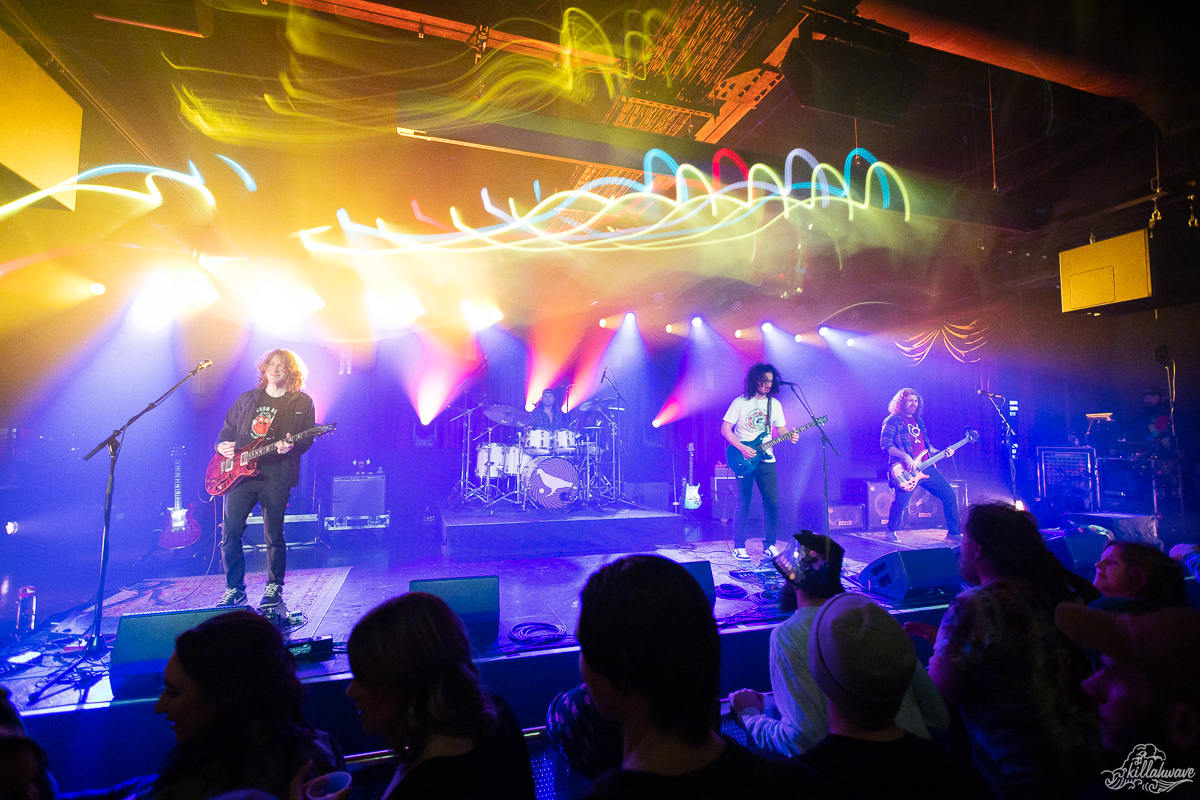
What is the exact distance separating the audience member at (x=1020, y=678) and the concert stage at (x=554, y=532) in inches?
181

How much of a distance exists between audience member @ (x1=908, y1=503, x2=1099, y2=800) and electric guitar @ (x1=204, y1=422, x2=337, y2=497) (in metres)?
4.09

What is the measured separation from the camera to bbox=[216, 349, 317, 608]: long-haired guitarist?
154 inches

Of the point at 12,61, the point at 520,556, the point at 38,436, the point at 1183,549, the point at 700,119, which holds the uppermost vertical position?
the point at 700,119

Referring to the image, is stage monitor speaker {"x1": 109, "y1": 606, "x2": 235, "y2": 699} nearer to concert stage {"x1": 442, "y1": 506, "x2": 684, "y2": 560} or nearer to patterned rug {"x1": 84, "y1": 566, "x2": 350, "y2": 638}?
patterned rug {"x1": 84, "y1": 566, "x2": 350, "y2": 638}

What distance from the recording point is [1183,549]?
3.60m

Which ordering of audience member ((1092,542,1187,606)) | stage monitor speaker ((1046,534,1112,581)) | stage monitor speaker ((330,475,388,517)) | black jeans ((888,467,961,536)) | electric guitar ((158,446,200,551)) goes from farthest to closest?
stage monitor speaker ((330,475,388,517))
black jeans ((888,467,961,536))
electric guitar ((158,446,200,551))
stage monitor speaker ((1046,534,1112,581))
audience member ((1092,542,1187,606))

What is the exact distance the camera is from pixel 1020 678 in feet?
5.85

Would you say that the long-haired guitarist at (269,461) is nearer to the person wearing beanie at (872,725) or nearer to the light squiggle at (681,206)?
the light squiggle at (681,206)

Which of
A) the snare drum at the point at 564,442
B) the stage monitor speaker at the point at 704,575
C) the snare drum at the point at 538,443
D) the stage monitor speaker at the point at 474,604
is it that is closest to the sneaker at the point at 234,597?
the stage monitor speaker at the point at 474,604

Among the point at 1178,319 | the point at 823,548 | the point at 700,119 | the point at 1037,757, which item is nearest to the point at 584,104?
the point at 700,119

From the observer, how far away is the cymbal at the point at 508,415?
8.35m

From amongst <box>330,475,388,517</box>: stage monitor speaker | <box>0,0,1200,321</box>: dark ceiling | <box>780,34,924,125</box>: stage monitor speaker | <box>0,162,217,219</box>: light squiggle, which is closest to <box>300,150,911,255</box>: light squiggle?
<box>0,0,1200,321</box>: dark ceiling

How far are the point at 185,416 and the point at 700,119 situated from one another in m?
7.76

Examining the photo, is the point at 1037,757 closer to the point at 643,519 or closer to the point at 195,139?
the point at 643,519
